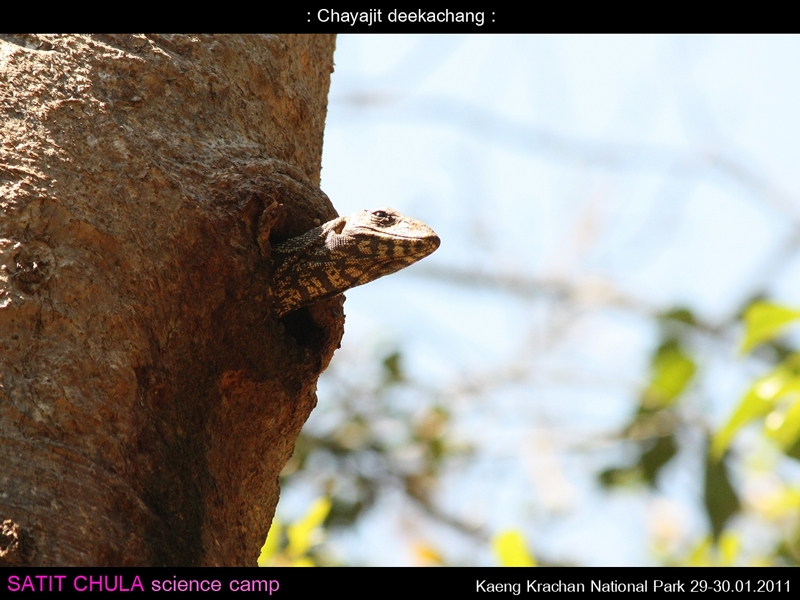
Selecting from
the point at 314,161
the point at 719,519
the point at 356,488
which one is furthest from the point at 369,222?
the point at 356,488

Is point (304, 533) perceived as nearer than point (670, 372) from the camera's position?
Yes

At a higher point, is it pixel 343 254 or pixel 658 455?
pixel 343 254

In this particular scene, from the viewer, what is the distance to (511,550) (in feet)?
14.6

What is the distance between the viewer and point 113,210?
246 cm

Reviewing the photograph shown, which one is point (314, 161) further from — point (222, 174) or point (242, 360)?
point (242, 360)

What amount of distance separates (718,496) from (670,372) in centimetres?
97

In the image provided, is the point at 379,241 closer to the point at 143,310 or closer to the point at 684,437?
the point at 143,310

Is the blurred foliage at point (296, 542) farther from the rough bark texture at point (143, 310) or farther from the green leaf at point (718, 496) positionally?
the green leaf at point (718, 496)

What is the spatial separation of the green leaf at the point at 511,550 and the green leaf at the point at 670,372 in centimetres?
257

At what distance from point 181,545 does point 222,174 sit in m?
1.07

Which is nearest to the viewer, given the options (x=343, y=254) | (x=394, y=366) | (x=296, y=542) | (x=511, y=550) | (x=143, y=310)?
(x=143, y=310)

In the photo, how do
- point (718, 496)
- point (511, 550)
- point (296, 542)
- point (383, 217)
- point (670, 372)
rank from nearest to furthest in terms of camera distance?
point (383, 217)
point (511, 550)
point (296, 542)
point (718, 496)
point (670, 372)

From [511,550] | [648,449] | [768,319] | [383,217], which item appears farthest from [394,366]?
[383,217]
